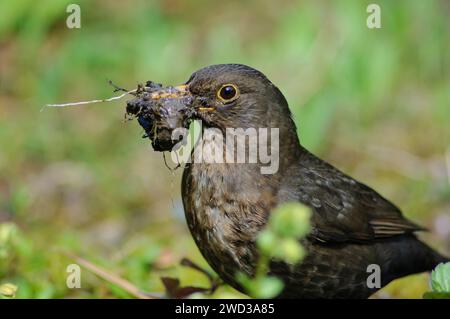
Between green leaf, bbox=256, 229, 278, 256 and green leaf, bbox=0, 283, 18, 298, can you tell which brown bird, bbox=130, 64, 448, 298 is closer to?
green leaf, bbox=0, 283, 18, 298

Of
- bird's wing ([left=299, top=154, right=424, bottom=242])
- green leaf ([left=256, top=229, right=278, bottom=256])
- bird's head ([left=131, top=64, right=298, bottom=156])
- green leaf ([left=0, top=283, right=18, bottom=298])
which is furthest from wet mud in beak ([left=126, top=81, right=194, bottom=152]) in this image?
green leaf ([left=256, top=229, right=278, bottom=256])

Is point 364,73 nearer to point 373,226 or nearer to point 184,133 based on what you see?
point 373,226

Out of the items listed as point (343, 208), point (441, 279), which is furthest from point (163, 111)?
point (441, 279)

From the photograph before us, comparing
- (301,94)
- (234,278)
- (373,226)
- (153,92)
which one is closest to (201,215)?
(234,278)

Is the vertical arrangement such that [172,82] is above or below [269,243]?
above

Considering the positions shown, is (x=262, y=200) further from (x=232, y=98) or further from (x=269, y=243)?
(x=269, y=243)

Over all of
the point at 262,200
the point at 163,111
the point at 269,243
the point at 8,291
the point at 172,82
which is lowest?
the point at 8,291

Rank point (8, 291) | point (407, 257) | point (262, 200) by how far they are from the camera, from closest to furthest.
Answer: point (8, 291)
point (262, 200)
point (407, 257)
